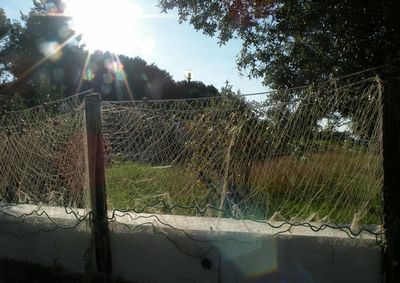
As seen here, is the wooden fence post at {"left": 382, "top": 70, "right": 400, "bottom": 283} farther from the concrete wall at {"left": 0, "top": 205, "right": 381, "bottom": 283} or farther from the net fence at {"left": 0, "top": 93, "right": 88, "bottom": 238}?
the net fence at {"left": 0, "top": 93, "right": 88, "bottom": 238}

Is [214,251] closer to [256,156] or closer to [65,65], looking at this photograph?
[256,156]

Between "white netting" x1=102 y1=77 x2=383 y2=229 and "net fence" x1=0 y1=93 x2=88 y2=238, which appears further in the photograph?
"net fence" x1=0 y1=93 x2=88 y2=238

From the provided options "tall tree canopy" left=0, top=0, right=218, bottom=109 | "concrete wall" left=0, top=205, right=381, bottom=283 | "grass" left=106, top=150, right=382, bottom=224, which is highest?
"tall tree canopy" left=0, top=0, right=218, bottom=109

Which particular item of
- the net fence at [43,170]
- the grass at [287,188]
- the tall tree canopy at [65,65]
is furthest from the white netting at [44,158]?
the tall tree canopy at [65,65]

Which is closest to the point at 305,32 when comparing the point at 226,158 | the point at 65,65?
the point at 226,158

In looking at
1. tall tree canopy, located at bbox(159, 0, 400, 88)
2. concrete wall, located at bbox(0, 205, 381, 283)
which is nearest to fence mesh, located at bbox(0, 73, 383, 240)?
concrete wall, located at bbox(0, 205, 381, 283)

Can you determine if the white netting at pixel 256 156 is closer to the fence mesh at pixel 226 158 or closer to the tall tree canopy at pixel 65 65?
the fence mesh at pixel 226 158

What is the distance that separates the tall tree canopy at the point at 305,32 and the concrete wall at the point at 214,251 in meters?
3.84

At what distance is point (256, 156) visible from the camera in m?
4.07

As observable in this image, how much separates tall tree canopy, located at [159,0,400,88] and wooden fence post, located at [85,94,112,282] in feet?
13.8

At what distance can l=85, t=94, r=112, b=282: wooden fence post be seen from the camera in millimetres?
3830

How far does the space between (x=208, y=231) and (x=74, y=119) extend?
186 cm

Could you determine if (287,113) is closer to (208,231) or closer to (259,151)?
(259,151)

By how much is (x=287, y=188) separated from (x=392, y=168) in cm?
99
